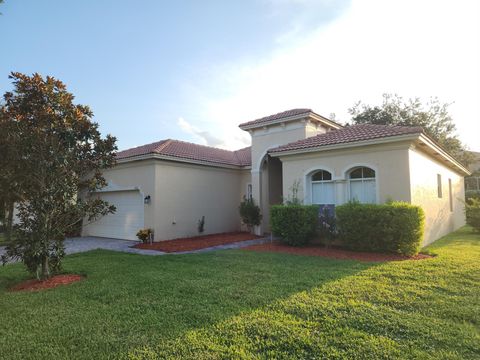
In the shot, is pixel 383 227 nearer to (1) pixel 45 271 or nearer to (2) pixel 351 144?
(2) pixel 351 144

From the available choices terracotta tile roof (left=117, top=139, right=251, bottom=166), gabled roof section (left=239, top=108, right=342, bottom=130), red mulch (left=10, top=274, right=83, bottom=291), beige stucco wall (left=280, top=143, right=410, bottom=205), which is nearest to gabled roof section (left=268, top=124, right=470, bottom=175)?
beige stucco wall (left=280, top=143, right=410, bottom=205)

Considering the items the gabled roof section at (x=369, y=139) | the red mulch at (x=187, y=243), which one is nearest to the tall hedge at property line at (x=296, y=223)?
the gabled roof section at (x=369, y=139)

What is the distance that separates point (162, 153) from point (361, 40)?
9443 millimetres

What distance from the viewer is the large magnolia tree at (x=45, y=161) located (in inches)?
267

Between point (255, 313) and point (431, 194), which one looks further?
point (431, 194)

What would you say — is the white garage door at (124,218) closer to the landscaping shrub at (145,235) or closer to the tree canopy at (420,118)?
the landscaping shrub at (145,235)

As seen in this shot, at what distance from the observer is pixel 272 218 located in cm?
1208

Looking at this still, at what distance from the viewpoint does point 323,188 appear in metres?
12.4

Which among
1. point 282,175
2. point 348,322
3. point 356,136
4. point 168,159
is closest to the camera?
point 348,322

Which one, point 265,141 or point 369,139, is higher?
point 265,141

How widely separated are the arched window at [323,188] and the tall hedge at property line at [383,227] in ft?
5.95

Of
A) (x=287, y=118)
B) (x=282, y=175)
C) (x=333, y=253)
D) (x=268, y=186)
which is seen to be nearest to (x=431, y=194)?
(x=333, y=253)

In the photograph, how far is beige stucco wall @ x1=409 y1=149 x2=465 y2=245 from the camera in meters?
10.8

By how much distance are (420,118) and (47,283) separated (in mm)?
36226
